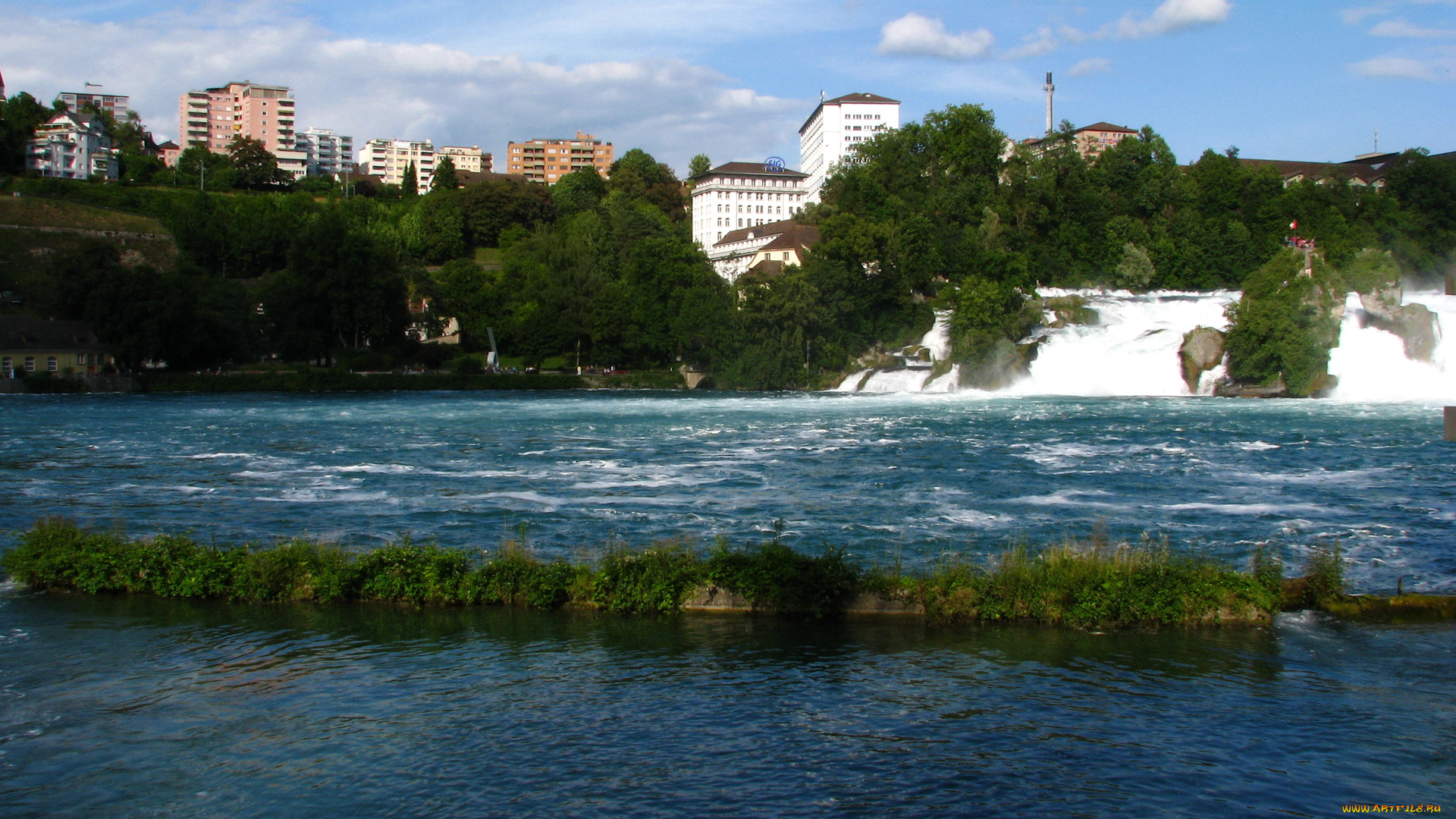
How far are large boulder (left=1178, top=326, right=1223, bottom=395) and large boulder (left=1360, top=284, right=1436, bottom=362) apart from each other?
7914mm

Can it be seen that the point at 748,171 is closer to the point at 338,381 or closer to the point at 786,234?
the point at 786,234

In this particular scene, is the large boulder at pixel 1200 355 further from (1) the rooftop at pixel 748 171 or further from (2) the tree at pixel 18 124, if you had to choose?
(2) the tree at pixel 18 124

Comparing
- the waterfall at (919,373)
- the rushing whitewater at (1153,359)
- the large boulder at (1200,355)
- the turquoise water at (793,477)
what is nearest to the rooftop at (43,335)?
the turquoise water at (793,477)

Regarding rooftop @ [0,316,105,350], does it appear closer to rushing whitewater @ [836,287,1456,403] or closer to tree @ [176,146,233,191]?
rushing whitewater @ [836,287,1456,403]

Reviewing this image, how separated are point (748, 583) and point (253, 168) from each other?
5791 inches

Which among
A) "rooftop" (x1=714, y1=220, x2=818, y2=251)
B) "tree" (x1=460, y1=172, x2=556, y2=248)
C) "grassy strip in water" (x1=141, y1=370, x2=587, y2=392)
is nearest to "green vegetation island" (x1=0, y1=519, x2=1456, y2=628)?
"grassy strip in water" (x1=141, y1=370, x2=587, y2=392)

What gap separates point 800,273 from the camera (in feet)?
261

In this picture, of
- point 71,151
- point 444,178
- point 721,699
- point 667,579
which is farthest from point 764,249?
point 71,151

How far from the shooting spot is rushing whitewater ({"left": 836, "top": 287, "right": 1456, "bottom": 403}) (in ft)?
181

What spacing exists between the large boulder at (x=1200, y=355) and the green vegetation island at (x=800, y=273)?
0.14m

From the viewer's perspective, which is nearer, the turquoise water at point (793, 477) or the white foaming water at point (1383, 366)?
the turquoise water at point (793, 477)

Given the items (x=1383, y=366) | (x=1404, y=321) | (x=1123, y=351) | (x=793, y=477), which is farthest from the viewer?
(x=1123, y=351)

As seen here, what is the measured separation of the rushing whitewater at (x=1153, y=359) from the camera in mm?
55250

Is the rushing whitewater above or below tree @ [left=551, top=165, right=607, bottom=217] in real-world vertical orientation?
below
